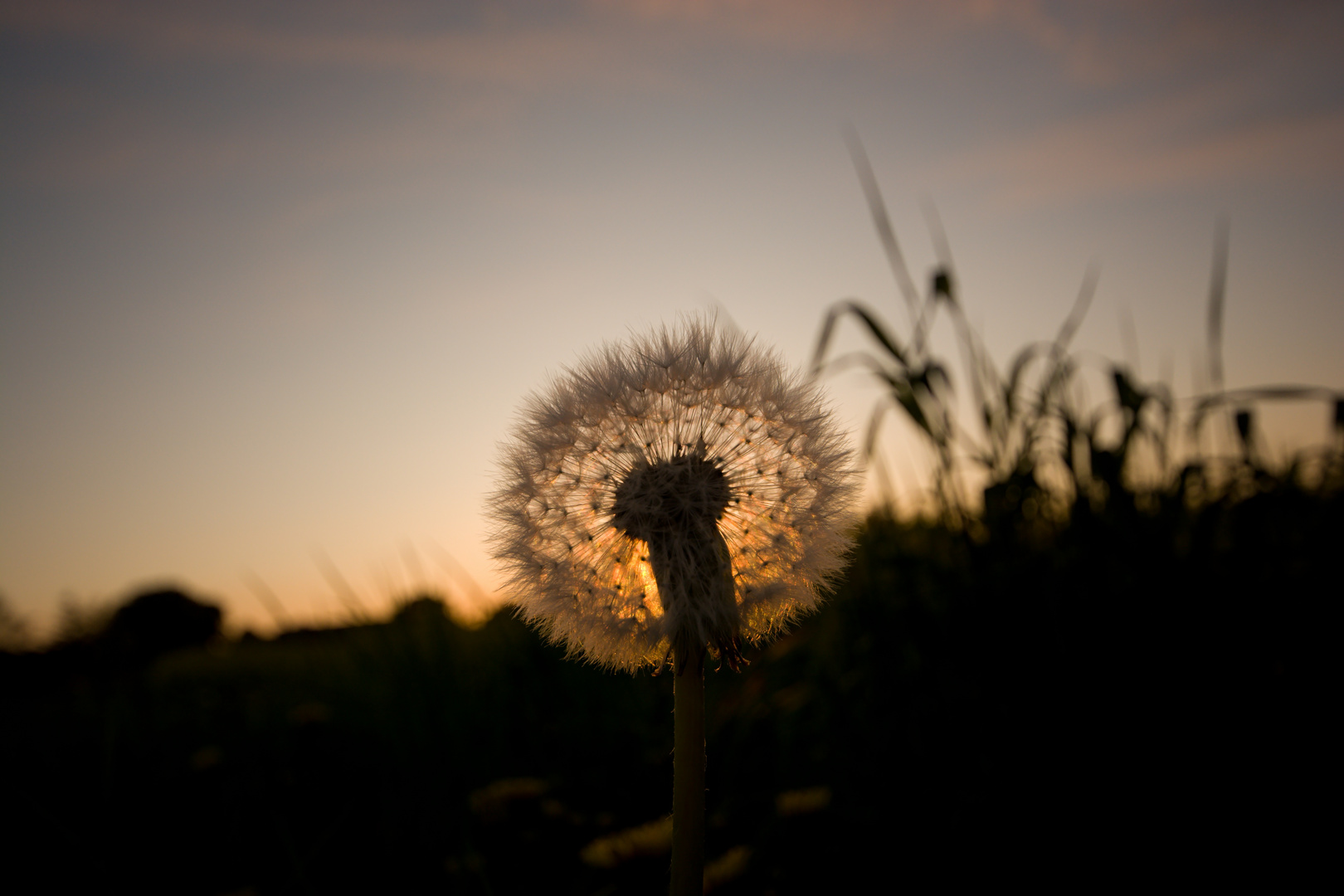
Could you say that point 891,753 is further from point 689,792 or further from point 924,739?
point 689,792

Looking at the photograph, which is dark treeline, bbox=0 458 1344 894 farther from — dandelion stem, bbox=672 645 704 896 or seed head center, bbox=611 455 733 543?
seed head center, bbox=611 455 733 543

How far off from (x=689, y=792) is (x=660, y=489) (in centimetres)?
52

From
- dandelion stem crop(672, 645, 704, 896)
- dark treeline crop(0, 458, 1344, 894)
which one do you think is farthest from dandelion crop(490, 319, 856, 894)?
dark treeline crop(0, 458, 1344, 894)

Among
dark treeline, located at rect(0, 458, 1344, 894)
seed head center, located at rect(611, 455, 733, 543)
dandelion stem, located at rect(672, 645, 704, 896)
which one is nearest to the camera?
dandelion stem, located at rect(672, 645, 704, 896)

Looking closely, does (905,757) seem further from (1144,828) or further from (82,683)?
(82,683)

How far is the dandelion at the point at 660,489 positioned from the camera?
1.26 meters

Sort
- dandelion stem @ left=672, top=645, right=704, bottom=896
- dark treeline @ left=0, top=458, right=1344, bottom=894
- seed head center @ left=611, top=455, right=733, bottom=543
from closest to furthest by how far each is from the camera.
Result: dandelion stem @ left=672, top=645, right=704, bottom=896 → seed head center @ left=611, top=455, right=733, bottom=543 → dark treeline @ left=0, top=458, right=1344, bottom=894

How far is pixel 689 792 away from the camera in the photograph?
93cm

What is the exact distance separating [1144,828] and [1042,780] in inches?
9.7

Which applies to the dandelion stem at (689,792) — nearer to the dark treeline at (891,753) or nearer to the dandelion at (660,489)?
the dandelion at (660,489)

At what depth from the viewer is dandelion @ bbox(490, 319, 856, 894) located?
1261 mm

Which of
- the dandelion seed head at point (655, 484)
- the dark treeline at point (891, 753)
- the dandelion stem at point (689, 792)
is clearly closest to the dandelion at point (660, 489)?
the dandelion seed head at point (655, 484)

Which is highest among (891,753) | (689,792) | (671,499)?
(671,499)

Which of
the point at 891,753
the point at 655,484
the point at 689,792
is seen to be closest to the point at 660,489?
the point at 655,484
